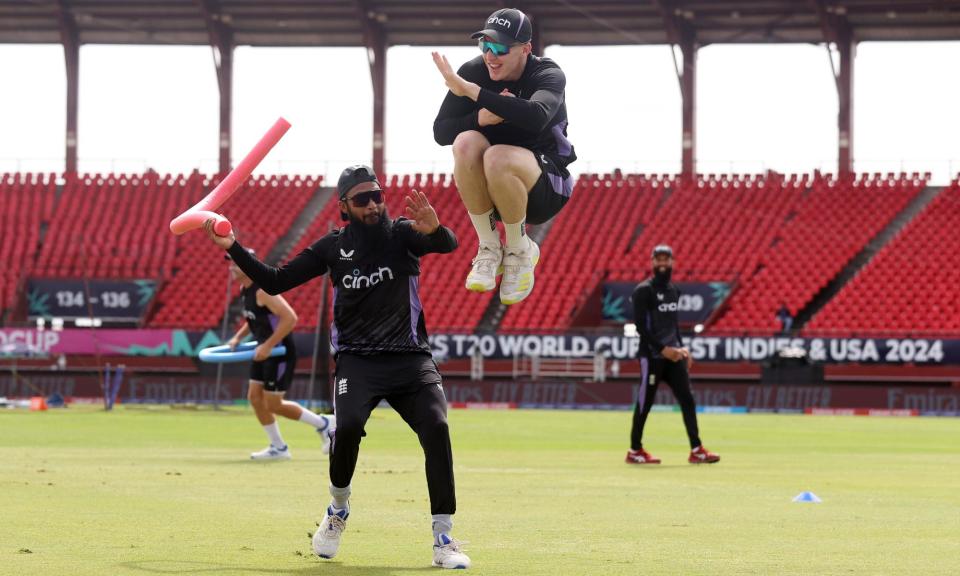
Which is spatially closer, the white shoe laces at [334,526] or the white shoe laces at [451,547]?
the white shoe laces at [451,547]

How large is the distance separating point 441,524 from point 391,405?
32.8 inches

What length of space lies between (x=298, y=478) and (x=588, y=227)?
30423mm

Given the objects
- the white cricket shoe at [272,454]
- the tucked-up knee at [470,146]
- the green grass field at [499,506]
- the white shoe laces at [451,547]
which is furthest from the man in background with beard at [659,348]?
the tucked-up knee at [470,146]

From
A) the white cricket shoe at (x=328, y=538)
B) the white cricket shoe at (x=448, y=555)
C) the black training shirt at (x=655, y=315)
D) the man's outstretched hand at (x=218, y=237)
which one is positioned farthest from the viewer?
the black training shirt at (x=655, y=315)

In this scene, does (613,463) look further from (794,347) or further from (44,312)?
(44,312)

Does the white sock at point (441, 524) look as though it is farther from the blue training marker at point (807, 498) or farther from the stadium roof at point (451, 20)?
the stadium roof at point (451, 20)

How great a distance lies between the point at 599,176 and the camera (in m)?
47.6

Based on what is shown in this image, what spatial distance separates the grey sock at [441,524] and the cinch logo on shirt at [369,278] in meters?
1.42

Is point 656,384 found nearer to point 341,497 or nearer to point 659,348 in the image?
point 659,348

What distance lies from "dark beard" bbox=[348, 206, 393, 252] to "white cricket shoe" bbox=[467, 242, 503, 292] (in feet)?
3.34

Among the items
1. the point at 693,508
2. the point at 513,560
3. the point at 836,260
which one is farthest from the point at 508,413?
the point at 513,560

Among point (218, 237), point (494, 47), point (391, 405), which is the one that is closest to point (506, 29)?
point (494, 47)

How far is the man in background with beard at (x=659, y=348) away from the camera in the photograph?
18109mm

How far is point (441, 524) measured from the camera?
9016 mm
